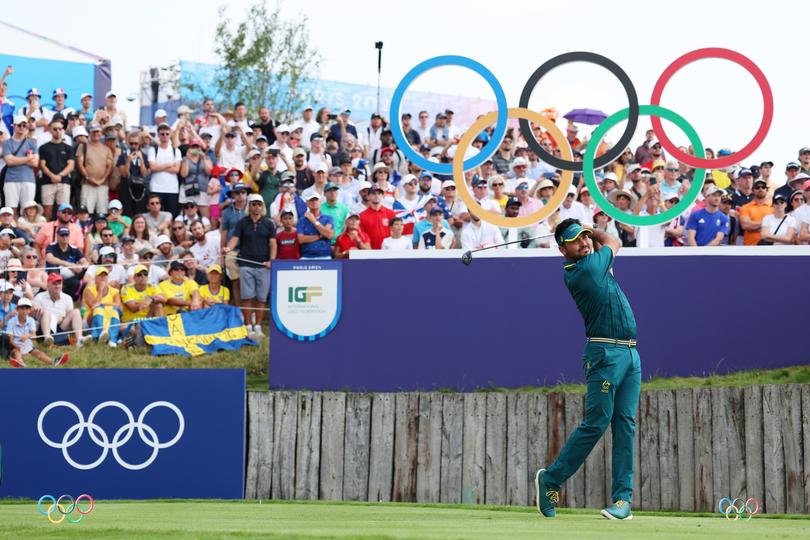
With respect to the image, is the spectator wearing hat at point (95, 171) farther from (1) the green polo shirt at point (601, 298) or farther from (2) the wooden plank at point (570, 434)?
(1) the green polo shirt at point (601, 298)

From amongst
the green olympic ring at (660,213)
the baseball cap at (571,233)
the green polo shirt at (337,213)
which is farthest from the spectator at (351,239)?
the baseball cap at (571,233)

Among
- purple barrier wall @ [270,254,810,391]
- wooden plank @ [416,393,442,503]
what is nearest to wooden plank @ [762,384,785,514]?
purple barrier wall @ [270,254,810,391]

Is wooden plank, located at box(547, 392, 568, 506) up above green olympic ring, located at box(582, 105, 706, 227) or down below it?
below

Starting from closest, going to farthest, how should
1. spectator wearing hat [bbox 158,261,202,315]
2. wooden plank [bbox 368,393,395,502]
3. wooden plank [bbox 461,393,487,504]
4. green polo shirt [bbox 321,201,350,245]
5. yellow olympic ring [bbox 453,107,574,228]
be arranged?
wooden plank [bbox 461,393,487,504], wooden plank [bbox 368,393,395,502], yellow olympic ring [bbox 453,107,574,228], spectator wearing hat [bbox 158,261,202,315], green polo shirt [bbox 321,201,350,245]

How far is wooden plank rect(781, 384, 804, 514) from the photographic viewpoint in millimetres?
11031

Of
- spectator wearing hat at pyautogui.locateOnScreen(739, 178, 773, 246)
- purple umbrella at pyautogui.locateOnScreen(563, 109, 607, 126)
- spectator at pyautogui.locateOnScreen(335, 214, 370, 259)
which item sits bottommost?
spectator at pyautogui.locateOnScreen(335, 214, 370, 259)

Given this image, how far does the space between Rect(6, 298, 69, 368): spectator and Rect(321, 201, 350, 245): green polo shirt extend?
3.96 m

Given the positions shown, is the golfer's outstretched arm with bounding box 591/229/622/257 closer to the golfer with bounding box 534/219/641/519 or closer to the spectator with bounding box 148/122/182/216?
the golfer with bounding box 534/219/641/519

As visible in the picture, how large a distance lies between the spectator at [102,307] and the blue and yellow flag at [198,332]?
1.61 ft

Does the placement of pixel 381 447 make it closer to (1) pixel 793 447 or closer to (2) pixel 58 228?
(1) pixel 793 447

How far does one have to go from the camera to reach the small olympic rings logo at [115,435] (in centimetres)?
1245

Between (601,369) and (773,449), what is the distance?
3732 millimetres

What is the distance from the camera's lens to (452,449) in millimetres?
12203

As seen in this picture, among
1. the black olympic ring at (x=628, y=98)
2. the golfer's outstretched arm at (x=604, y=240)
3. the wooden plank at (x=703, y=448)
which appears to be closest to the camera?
the golfer's outstretched arm at (x=604, y=240)
